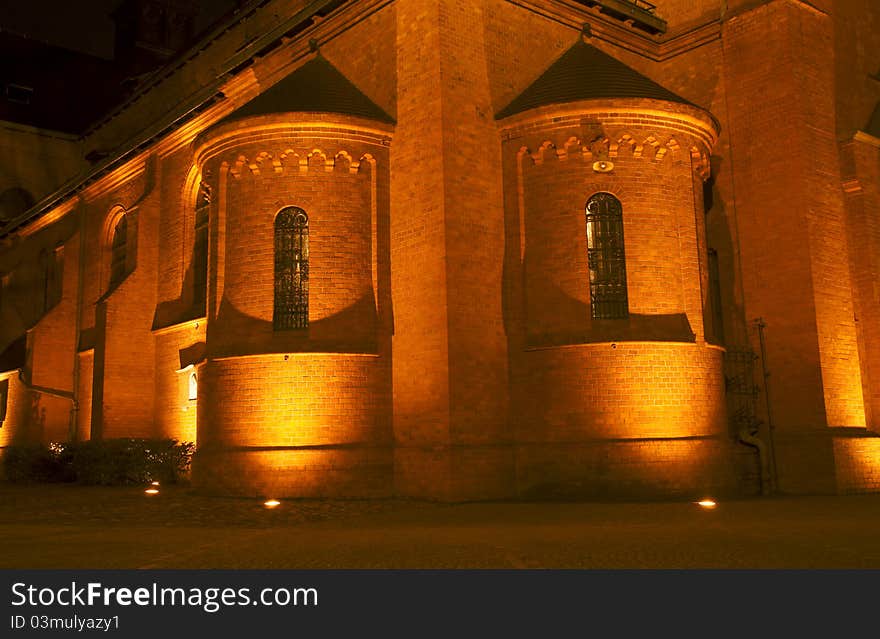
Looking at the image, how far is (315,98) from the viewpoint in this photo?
20828 millimetres

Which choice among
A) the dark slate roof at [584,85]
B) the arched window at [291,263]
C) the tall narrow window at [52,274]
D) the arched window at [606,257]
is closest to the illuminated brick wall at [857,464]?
the arched window at [606,257]

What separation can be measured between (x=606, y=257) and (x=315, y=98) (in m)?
8.00

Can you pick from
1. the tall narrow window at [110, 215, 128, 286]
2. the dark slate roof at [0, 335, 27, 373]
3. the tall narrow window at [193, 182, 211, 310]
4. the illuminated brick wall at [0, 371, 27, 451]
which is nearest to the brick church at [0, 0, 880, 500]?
the tall narrow window at [193, 182, 211, 310]

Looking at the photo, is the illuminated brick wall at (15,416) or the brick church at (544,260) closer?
the brick church at (544,260)

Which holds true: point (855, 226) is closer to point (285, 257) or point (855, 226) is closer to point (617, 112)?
point (617, 112)

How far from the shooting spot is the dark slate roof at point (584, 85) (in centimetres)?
2008

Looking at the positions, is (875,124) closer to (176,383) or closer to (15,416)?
(176,383)

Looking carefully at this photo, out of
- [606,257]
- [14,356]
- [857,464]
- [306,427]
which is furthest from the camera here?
[14,356]

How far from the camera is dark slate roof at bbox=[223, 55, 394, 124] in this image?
810 inches

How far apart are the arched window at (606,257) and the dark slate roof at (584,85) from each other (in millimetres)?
2451

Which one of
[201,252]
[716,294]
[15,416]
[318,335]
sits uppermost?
[201,252]

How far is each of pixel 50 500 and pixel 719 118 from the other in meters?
19.6

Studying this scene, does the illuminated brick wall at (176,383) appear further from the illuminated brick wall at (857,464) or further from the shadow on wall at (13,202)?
the shadow on wall at (13,202)

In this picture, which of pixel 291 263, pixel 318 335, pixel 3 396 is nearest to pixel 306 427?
pixel 318 335
